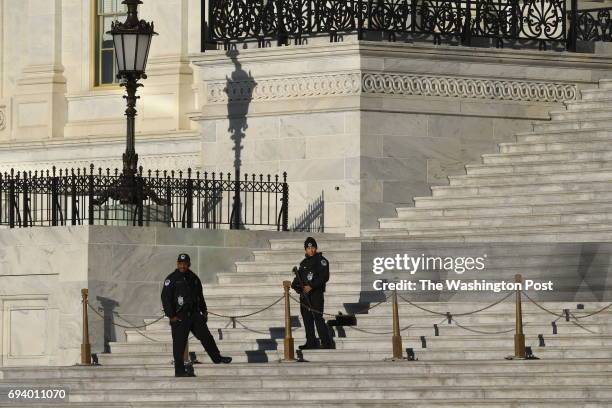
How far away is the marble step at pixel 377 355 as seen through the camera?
34000 mm

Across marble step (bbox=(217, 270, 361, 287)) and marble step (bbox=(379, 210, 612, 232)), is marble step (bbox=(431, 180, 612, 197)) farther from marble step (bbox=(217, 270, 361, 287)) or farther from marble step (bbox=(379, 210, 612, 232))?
marble step (bbox=(217, 270, 361, 287))

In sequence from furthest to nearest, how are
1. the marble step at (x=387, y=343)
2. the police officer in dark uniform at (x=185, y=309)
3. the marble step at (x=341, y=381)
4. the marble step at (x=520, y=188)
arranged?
the marble step at (x=520, y=188) → the police officer in dark uniform at (x=185, y=309) → the marble step at (x=387, y=343) → the marble step at (x=341, y=381)

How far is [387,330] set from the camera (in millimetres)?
36125

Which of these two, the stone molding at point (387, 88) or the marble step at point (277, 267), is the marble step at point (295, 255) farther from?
the stone molding at point (387, 88)

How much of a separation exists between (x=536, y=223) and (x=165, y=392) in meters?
7.44

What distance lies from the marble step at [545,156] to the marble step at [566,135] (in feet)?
1.27

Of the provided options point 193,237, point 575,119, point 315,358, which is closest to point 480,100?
point 575,119

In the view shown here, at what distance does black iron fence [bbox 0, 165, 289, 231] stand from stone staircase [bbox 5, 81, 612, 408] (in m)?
1.38

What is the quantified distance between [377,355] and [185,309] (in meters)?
2.66

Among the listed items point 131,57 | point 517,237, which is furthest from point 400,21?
point 517,237

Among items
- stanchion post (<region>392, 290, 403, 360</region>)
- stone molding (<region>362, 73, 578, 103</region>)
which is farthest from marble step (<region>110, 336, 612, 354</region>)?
stone molding (<region>362, 73, 578, 103</region>)

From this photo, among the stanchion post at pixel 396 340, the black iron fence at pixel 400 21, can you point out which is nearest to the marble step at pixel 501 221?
the black iron fence at pixel 400 21

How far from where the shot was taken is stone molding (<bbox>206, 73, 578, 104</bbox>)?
4172cm

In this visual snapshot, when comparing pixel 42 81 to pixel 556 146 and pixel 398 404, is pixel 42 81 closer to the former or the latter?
pixel 556 146
